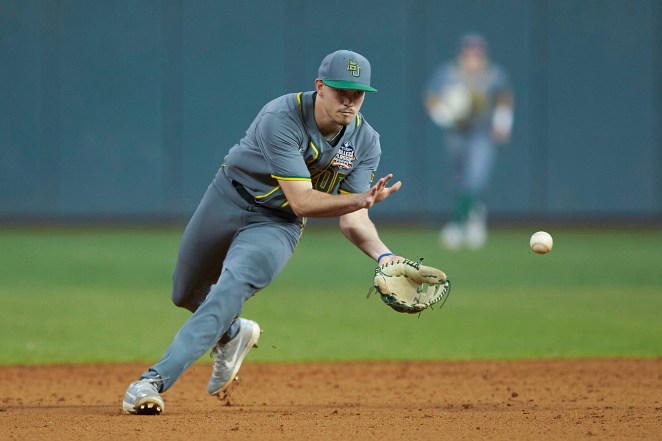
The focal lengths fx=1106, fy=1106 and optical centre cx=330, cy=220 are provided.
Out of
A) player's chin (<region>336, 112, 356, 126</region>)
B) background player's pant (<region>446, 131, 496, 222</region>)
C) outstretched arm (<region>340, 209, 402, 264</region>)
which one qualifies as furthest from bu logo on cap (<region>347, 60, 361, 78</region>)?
background player's pant (<region>446, 131, 496, 222</region>)

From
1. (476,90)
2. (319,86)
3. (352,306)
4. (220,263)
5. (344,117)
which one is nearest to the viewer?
(344,117)

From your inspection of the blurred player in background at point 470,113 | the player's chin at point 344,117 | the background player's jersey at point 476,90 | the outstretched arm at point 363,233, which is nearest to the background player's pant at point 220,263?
the outstretched arm at point 363,233

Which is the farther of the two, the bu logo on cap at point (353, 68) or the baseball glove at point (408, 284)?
the baseball glove at point (408, 284)

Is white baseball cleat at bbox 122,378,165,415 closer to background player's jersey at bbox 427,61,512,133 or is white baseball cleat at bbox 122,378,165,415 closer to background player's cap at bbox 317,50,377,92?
background player's cap at bbox 317,50,377,92

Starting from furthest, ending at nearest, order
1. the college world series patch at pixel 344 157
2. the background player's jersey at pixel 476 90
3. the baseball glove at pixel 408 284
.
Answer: the background player's jersey at pixel 476 90
the college world series patch at pixel 344 157
the baseball glove at pixel 408 284

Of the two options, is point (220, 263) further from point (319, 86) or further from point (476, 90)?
point (476, 90)

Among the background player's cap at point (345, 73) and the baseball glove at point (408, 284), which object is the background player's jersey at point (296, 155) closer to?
the background player's cap at point (345, 73)

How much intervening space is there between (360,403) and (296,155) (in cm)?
170

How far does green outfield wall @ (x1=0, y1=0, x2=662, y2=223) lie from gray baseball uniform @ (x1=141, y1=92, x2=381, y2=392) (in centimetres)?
1397

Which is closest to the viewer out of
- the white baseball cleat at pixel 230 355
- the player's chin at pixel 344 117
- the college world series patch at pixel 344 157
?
the player's chin at pixel 344 117

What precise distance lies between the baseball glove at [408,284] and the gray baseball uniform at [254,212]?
1.87 feet

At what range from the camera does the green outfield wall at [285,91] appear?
20078 mm

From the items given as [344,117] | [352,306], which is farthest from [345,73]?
[352,306]

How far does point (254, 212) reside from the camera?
601 centimetres
